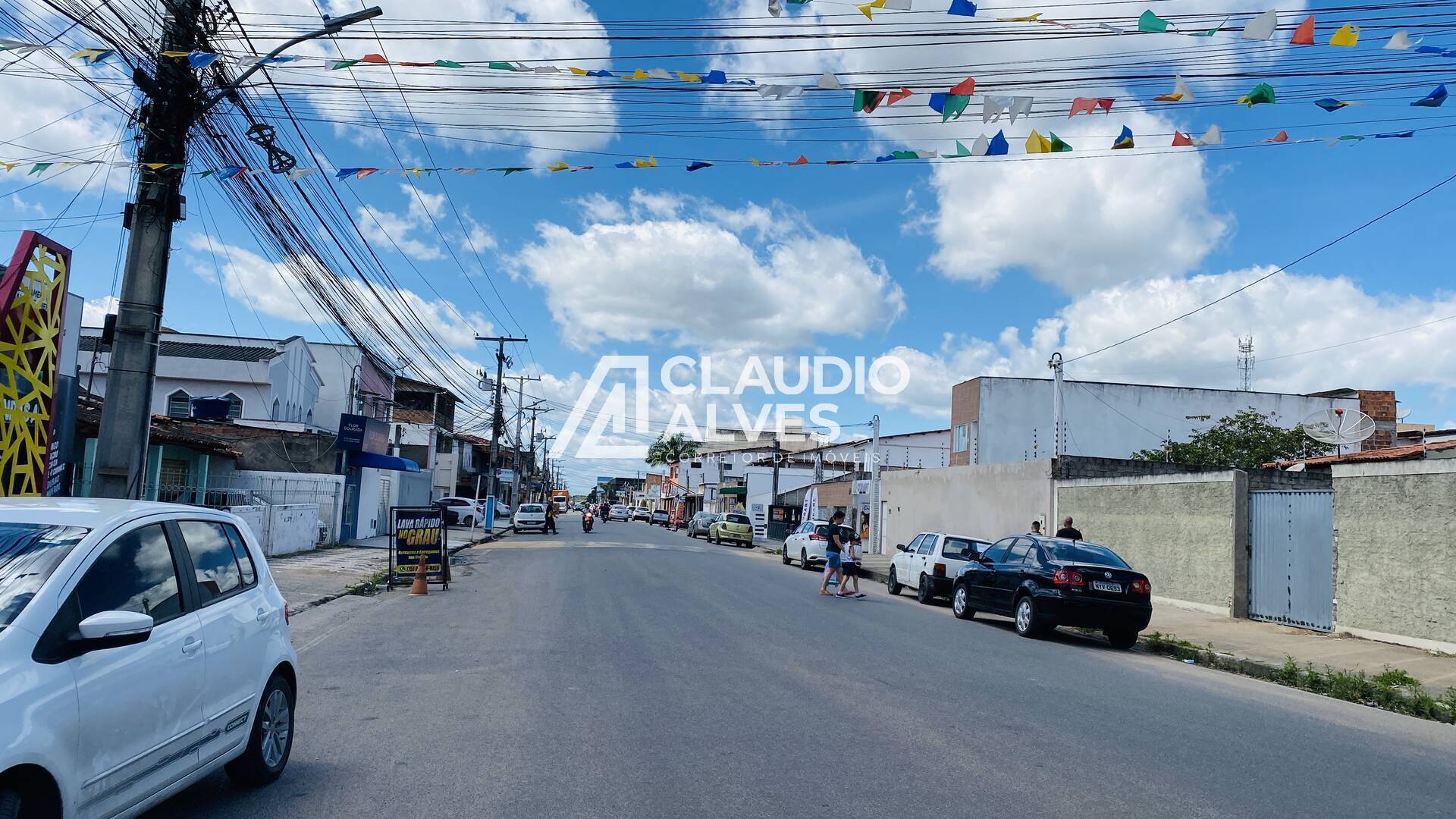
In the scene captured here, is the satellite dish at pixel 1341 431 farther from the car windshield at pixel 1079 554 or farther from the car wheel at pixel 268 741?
the car wheel at pixel 268 741

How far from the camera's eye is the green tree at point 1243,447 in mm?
36094

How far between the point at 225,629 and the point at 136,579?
68cm

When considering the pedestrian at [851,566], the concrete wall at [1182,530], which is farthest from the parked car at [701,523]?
the pedestrian at [851,566]

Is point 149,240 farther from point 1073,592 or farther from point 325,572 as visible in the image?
point 1073,592

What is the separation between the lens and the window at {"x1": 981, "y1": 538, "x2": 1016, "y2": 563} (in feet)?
53.8

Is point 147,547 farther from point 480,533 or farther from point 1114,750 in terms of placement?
point 480,533

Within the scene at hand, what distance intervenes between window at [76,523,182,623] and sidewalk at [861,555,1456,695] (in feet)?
38.0

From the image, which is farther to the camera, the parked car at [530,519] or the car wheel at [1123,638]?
the parked car at [530,519]

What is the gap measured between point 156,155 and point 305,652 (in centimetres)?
578

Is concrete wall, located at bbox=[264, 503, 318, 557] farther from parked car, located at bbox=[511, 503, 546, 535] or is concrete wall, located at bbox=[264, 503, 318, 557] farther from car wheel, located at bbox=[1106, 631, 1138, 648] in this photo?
parked car, located at bbox=[511, 503, 546, 535]

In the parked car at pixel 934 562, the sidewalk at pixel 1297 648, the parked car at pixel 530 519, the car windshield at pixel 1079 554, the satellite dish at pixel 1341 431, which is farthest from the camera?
the parked car at pixel 530 519

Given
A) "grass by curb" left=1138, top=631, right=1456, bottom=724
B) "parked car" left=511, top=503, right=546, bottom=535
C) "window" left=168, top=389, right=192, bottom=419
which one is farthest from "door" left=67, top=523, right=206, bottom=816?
"parked car" left=511, top=503, right=546, bottom=535

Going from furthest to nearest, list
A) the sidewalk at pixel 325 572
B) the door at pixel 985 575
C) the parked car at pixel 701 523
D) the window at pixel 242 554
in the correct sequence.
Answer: the parked car at pixel 701 523
the sidewalk at pixel 325 572
the door at pixel 985 575
the window at pixel 242 554

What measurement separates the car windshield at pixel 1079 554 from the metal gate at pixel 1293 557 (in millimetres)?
3420
